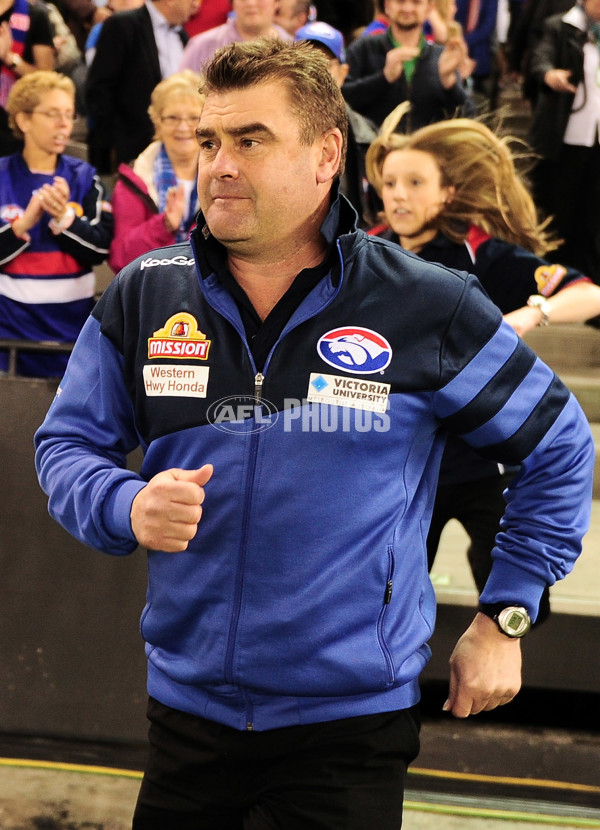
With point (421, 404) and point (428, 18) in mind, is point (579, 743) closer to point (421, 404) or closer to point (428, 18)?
point (421, 404)

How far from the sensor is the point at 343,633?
1917 millimetres

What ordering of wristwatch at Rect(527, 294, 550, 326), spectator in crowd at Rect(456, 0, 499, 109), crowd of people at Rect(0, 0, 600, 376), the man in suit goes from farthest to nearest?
spectator in crowd at Rect(456, 0, 499, 109)
the man in suit
crowd of people at Rect(0, 0, 600, 376)
wristwatch at Rect(527, 294, 550, 326)

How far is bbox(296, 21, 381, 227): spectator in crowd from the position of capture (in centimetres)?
492

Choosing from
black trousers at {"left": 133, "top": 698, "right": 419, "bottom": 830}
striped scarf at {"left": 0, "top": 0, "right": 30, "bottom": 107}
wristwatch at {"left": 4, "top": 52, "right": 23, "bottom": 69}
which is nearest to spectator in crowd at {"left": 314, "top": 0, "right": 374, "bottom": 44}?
striped scarf at {"left": 0, "top": 0, "right": 30, "bottom": 107}

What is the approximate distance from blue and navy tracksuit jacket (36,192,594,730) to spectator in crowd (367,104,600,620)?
136 centimetres

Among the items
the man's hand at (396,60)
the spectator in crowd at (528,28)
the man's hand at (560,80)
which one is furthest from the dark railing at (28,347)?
the spectator in crowd at (528,28)

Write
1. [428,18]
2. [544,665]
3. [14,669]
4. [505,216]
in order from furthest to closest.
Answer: [428,18] → [544,665] → [14,669] → [505,216]

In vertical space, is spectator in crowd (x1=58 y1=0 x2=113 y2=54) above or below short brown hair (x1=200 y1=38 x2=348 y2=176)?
below

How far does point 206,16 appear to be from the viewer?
6.52 metres

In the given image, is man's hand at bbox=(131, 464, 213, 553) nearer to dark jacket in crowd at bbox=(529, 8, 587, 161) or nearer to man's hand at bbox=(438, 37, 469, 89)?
man's hand at bbox=(438, 37, 469, 89)

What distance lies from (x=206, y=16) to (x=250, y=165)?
499cm

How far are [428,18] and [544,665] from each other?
4.03m

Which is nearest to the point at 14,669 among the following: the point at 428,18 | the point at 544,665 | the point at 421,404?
the point at 544,665

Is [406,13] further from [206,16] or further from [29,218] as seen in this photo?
[29,218]
